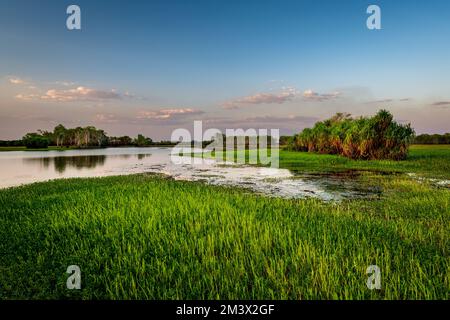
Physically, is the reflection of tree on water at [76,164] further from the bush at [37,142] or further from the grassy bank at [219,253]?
the bush at [37,142]

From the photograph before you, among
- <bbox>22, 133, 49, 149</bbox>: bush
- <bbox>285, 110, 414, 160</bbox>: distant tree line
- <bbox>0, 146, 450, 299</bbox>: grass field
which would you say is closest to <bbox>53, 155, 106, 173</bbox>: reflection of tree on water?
<bbox>0, 146, 450, 299</bbox>: grass field

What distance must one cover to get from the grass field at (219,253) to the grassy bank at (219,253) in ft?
0.08

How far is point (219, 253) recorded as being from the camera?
19.3 feet

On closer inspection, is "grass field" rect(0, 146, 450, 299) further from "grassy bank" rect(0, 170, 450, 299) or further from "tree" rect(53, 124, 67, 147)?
"tree" rect(53, 124, 67, 147)

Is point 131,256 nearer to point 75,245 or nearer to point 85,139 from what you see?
point 75,245

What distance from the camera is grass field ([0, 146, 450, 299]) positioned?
4.46m

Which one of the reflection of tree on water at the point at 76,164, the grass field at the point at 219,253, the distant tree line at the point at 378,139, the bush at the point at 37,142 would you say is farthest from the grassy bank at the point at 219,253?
the bush at the point at 37,142

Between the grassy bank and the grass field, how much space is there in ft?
0.08

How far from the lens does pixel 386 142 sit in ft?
103

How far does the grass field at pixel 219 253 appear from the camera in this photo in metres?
4.46

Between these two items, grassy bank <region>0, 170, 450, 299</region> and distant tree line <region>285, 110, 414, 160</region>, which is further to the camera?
distant tree line <region>285, 110, 414, 160</region>

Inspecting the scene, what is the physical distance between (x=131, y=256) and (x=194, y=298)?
179 cm

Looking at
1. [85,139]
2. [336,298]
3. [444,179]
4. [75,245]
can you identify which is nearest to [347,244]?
[336,298]

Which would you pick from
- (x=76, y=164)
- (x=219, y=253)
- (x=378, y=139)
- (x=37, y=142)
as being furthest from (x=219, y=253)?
(x=37, y=142)
